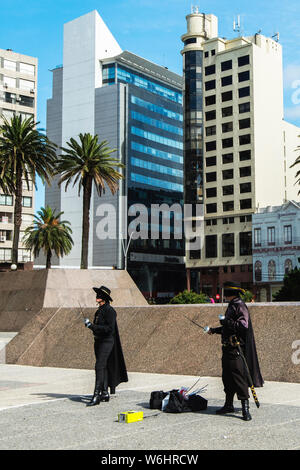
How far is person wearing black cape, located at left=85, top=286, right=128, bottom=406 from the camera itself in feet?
32.1

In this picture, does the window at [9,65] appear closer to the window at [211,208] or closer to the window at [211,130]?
the window at [211,130]

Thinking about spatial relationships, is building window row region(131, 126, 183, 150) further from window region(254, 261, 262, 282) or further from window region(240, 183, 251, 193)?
window region(254, 261, 262, 282)

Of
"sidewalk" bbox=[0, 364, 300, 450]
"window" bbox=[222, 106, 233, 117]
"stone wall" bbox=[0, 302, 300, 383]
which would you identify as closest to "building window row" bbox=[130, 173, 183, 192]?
"window" bbox=[222, 106, 233, 117]

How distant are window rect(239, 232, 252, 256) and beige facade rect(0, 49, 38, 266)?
3180cm

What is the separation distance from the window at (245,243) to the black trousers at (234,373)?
76579 mm

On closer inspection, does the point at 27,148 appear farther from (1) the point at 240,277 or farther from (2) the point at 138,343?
(1) the point at 240,277

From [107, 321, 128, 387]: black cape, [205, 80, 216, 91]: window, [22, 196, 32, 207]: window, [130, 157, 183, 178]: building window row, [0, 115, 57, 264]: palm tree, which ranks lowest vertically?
[107, 321, 128, 387]: black cape

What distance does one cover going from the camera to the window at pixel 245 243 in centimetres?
8406

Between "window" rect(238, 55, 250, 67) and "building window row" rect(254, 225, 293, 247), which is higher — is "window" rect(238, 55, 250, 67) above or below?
above

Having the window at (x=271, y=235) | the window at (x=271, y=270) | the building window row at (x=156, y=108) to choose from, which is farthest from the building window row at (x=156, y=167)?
the window at (x=271, y=270)

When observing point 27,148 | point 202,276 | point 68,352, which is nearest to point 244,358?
point 68,352

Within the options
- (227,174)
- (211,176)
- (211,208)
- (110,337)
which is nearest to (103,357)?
(110,337)

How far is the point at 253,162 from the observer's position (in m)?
84.9

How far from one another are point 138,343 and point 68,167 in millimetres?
26069
